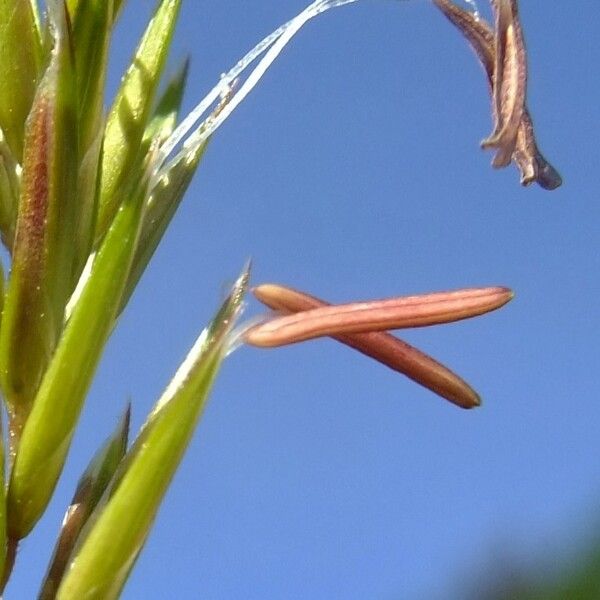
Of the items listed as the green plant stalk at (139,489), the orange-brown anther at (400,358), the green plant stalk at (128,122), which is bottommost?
the green plant stalk at (139,489)

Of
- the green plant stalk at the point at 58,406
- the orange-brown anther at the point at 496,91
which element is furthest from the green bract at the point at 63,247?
the orange-brown anther at the point at 496,91

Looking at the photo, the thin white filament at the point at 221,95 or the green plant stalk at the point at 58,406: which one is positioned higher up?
the thin white filament at the point at 221,95

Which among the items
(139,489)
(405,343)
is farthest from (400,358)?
(139,489)

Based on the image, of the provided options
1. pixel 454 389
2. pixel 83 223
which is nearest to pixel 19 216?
pixel 83 223

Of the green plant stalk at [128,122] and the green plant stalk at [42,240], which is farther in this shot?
the green plant stalk at [128,122]

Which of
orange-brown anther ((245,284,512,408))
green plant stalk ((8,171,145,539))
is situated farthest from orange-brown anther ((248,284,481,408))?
green plant stalk ((8,171,145,539))

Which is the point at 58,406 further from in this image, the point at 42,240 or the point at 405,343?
the point at 405,343

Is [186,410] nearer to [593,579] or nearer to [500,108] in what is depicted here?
[500,108]

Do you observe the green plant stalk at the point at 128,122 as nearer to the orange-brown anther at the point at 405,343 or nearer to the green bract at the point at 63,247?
the green bract at the point at 63,247
